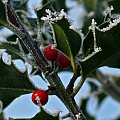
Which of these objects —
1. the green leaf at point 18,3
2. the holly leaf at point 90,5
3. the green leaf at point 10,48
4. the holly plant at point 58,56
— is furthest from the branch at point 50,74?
the holly leaf at point 90,5

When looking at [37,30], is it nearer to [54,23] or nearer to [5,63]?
[5,63]

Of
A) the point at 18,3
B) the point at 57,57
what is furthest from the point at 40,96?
the point at 18,3

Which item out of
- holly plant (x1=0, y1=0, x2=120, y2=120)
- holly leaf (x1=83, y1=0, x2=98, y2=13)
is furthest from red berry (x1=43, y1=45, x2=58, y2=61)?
holly leaf (x1=83, y1=0, x2=98, y2=13)

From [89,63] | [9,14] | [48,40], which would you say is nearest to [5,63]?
[9,14]

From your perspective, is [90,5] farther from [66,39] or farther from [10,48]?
[66,39]

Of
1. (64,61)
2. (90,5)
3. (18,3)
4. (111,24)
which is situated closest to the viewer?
(111,24)

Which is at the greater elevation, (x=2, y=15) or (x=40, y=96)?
(x=2, y=15)
